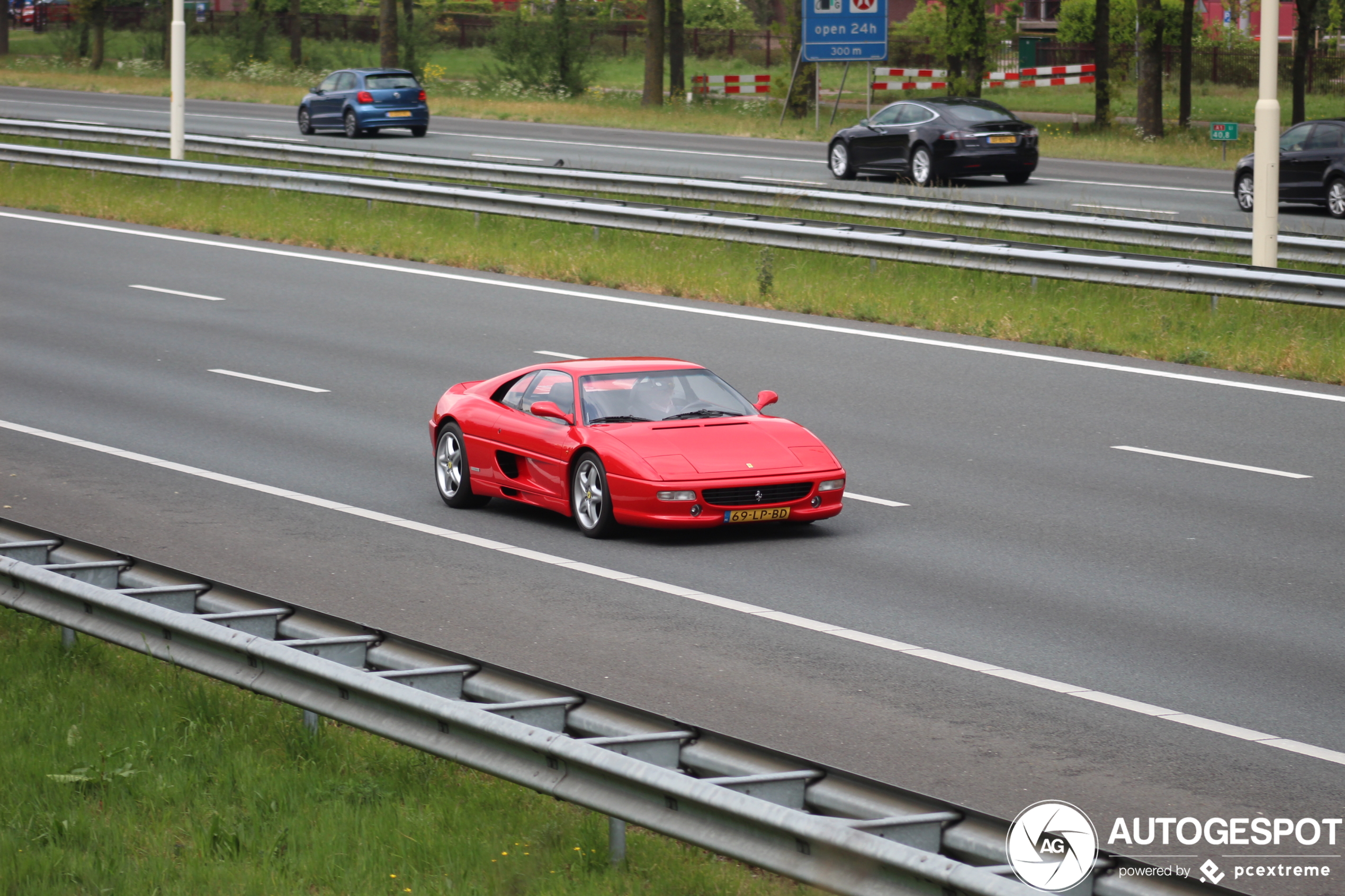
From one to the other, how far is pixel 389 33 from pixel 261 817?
188ft

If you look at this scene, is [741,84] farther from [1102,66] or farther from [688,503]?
[688,503]

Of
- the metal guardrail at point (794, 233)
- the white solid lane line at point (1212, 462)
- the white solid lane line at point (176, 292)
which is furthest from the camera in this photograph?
the white solid lane line at point (176, 292)

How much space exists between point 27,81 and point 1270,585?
6526 cm

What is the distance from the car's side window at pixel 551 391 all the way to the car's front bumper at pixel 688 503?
1.04 m

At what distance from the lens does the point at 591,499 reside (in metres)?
Result: 12.1

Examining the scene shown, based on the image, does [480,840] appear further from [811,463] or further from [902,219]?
[902,219]

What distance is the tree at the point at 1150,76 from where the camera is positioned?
44562 mm

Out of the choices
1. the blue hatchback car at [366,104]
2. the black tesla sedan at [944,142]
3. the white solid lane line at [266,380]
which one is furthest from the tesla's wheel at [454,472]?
the blue hatchback car at [366,104]

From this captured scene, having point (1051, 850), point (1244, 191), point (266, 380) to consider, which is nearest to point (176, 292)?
point (266, 380)

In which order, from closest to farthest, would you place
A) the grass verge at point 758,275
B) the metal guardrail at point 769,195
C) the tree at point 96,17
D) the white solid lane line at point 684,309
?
the white solid lane line at point 684,309 → the grass verge at point 758,275 → the metal guardrail at point 769,195 → the tree at point 96,17

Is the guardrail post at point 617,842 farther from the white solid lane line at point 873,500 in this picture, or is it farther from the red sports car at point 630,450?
the white solid lane line at point 873,500

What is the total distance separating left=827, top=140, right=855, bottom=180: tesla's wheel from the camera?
116ft

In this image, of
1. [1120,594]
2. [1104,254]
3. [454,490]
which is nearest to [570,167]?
[1104,254]

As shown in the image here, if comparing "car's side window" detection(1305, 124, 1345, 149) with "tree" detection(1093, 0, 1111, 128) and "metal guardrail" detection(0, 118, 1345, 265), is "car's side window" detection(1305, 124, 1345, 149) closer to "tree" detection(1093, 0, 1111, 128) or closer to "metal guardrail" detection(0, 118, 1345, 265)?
"metal guardrail" detection(0, 118, 1345, 265)
